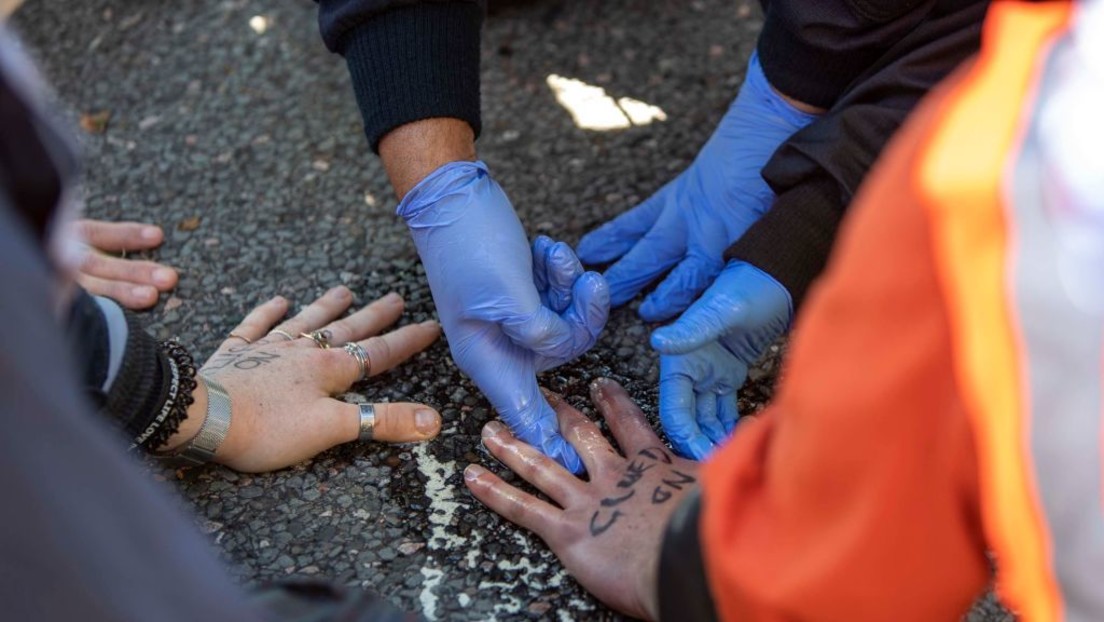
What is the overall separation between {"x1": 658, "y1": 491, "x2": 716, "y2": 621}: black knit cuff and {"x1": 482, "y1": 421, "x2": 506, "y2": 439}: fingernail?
0.56 metres

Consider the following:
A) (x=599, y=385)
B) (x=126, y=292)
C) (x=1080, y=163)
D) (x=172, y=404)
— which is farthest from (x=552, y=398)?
(x=1080, y=163)

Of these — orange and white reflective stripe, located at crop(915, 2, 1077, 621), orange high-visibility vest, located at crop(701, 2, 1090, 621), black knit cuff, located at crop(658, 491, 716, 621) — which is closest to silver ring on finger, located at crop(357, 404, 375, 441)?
black knit cuff, located at crop(658, 491, 716, 621)

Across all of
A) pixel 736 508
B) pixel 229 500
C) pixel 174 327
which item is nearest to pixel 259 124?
pixel 174 327

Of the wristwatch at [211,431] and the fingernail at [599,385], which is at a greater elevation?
the wristwatch at [211,431]

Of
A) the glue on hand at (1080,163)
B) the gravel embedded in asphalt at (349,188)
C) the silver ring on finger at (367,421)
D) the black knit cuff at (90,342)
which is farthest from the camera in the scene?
the silver ring on finger at (367,421)

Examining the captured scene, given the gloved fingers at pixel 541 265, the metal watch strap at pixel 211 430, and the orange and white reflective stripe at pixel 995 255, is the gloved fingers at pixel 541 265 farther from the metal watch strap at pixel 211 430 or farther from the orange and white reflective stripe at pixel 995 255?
the orange and white reflective stripe at pixel 995 255

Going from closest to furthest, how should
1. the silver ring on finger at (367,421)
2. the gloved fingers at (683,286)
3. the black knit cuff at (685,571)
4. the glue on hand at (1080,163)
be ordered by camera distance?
the glue on hand at (1080,163), the black knit cuff at (685,571), the silver ring on finger at (367,421), the gloved fingers at (683,286)

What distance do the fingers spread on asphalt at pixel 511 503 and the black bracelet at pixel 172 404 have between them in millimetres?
418

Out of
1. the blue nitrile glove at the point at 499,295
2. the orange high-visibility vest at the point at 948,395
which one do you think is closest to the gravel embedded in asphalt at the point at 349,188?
the blue nitrile glove at the point at 499,295

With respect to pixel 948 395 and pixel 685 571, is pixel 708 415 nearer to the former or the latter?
pixel 685 571

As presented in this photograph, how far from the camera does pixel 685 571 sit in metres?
1.03

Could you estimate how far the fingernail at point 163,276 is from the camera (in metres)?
1.92

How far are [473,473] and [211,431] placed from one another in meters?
0.38

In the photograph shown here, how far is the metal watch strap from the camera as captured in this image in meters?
1.47
